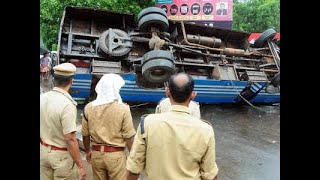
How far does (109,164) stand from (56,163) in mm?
460

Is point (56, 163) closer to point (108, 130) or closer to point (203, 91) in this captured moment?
point (108, 130)

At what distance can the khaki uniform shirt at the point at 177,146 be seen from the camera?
2105mm

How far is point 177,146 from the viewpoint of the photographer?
2.10 metres

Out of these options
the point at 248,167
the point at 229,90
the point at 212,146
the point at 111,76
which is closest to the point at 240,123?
the point at 229,90

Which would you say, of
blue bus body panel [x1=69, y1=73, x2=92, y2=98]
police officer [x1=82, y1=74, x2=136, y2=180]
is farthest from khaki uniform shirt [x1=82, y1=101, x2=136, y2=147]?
blue bus body panel [x1=69, y1=73, x2=92, y2=98]

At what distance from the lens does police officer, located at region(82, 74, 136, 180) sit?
299 centimetres

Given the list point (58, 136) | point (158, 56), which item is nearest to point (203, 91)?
point (158, 56)

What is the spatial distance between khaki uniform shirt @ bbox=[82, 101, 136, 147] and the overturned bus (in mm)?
4450

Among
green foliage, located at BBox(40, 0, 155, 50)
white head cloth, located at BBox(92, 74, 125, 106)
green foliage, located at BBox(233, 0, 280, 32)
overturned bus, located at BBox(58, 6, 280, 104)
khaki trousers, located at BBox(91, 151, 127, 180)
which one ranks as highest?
green foliage, located at BBox(233, 0, 280, 32)

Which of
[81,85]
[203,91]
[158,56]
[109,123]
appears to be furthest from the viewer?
[203,91]

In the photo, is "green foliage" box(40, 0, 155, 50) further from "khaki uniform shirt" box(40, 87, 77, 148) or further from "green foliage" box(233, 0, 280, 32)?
"khaki uniform shirt" box(40, 87, 77, 148)

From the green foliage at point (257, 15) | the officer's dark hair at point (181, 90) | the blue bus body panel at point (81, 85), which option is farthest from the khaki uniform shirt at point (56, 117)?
the green foliage at point (257, 15)
